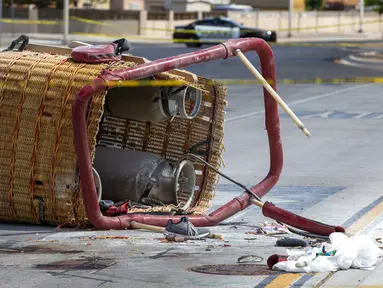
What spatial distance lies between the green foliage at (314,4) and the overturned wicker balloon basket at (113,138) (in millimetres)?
86929

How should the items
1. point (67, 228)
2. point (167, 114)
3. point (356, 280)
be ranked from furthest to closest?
point (167, 114)
point (67, 228)
point (356, 280)

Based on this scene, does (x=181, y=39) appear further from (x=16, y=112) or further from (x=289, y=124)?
(x=16, y=112)

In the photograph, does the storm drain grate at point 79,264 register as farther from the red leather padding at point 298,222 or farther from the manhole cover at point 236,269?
the red leather padding at point 298,222

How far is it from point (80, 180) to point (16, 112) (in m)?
1.13

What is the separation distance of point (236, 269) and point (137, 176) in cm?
310

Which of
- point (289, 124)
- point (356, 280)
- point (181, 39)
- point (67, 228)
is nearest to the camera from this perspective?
point (356, 280)

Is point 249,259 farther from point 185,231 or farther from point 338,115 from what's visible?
point 338,115

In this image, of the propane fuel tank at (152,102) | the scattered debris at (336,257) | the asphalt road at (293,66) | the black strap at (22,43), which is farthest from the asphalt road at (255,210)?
the asphalt road at (293,66)

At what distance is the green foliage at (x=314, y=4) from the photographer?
98625 millimetres

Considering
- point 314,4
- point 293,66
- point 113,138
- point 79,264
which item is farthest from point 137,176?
point 314,4

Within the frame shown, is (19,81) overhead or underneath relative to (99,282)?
overhead

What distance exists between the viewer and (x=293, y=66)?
133 feet

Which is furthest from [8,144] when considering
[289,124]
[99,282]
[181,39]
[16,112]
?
[181,39]

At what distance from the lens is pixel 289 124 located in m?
21.5
